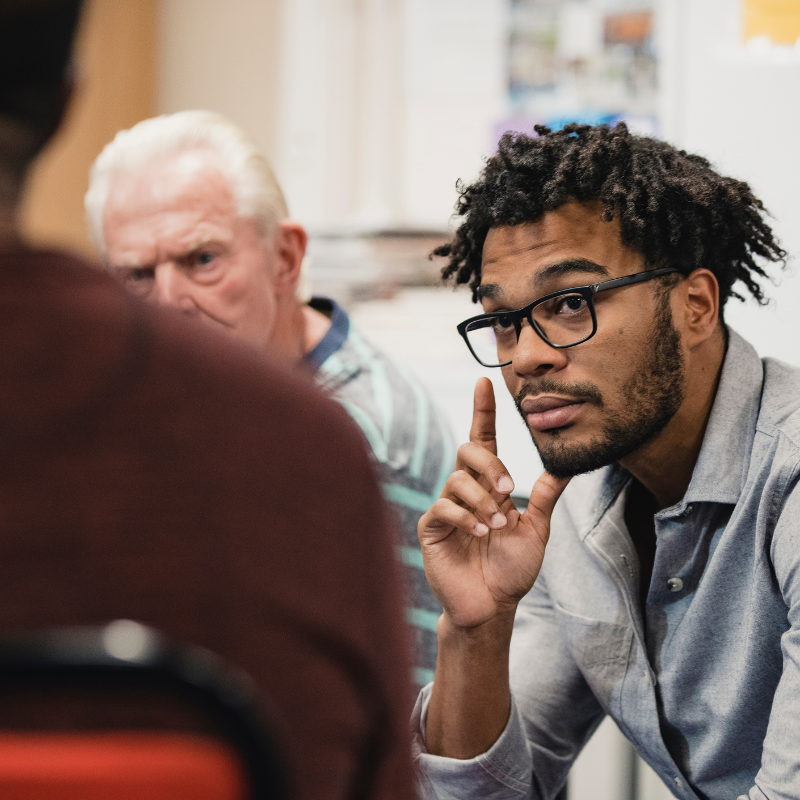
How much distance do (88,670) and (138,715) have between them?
0.09 feet

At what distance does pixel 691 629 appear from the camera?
3.59 feet

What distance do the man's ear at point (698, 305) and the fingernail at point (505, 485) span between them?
316mm

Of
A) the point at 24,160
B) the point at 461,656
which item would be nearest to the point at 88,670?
the point at 24,160

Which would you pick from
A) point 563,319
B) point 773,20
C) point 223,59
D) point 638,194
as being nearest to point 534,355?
point 563,319

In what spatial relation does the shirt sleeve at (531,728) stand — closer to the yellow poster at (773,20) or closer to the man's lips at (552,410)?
the man's lips at (552,410)

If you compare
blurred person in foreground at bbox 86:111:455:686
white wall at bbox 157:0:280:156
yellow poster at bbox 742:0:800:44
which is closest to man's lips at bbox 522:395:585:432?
blurred person in foreground at bbox 86:111:455:686

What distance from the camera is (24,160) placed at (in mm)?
391

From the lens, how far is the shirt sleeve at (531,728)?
44.7 inches

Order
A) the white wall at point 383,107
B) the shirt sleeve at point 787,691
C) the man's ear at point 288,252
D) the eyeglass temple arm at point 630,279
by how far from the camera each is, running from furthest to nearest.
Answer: the white wall at point 383,107 < the man's ear at point 288,252 < the eyeglass temple arm at point 630,279 < the shirt sleeve at point 787,691

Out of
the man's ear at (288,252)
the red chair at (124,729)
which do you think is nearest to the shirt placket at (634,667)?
the man's ear at (288,252)

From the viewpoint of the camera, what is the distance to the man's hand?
1.14m

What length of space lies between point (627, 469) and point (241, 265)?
77 cm

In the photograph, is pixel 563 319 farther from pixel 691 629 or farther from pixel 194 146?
pixel 194 146

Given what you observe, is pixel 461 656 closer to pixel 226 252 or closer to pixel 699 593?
pixel 699 593
